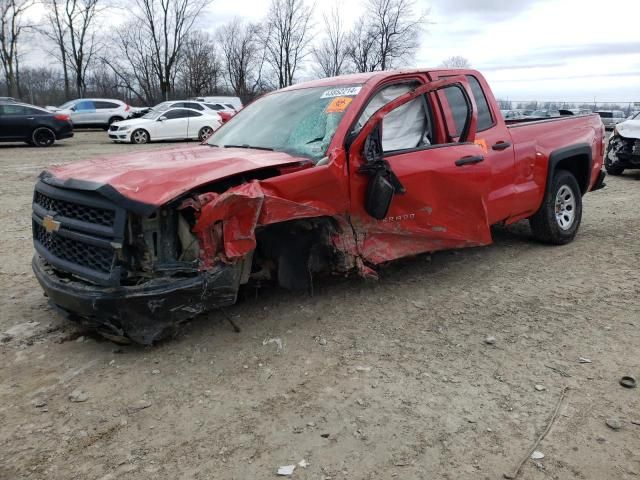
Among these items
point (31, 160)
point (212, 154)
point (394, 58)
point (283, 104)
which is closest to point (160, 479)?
point (212, 154)

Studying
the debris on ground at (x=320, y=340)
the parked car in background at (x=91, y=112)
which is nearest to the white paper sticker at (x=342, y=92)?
the debris on ground at (x=320, y=340)

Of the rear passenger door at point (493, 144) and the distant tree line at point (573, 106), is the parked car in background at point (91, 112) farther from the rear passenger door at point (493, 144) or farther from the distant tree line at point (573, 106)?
the distant tree line at point (573, 106)

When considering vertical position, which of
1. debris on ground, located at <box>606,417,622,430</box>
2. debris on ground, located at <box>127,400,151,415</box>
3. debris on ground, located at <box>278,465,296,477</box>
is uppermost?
debris on ground, located at <box>127,400,151,415</box>

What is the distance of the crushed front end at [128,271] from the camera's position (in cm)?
307

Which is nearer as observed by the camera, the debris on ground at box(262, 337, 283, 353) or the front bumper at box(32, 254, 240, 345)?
the front bumper at box(32, 254, 240, 345)

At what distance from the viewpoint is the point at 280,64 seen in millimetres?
48562

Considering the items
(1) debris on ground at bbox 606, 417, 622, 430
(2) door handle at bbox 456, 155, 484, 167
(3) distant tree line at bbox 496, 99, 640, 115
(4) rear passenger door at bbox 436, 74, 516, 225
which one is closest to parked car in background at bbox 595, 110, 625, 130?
(3) distant tree line at bbox 496, 99, 640, 115

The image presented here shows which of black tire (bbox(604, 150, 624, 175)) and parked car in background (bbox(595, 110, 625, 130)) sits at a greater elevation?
parked car in background (bbox(595, 110, 625, 130))

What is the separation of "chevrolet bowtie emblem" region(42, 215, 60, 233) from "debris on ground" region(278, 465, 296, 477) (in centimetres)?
211

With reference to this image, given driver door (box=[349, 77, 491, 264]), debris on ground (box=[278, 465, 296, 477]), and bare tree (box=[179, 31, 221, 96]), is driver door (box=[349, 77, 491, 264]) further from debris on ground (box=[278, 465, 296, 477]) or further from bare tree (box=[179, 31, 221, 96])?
bare tree (box=[179, 31, 221, 96])

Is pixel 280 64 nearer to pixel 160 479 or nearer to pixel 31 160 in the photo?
pixel 31 160

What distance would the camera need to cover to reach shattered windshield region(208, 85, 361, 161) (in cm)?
387

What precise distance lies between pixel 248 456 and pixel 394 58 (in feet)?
140

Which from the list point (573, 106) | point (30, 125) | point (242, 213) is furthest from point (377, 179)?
point (573, 106)
